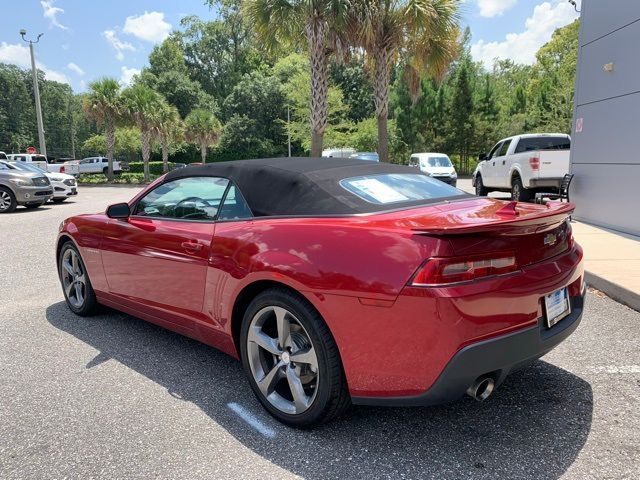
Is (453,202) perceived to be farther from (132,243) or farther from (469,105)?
(469,105)

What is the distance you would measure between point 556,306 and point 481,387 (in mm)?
631

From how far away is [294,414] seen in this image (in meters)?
2.64

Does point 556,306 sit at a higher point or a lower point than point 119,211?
lower

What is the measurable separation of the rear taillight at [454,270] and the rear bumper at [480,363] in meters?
0.30

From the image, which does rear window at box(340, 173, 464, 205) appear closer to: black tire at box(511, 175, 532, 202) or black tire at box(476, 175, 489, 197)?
black tire at box(511, 175, 532, 202)

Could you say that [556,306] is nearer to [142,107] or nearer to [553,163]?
[553,163]

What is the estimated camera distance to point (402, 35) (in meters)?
13.9

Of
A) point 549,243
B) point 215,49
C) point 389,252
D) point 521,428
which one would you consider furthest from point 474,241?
point 215,49

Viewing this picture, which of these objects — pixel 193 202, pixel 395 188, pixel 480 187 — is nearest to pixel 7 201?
pixel 193 202

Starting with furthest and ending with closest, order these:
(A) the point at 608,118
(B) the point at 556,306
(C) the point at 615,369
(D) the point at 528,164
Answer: (D) the point at 528,164 < (A) the point at 608,118 < (C) the point at 615,369 < (B) the point at 556,306

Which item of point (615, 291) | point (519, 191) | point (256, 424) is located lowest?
point (256, 424)

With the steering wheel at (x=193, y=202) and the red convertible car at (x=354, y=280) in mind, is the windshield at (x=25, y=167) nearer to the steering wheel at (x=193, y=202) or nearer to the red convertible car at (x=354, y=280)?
the red convertible car at (x=354, y=280)

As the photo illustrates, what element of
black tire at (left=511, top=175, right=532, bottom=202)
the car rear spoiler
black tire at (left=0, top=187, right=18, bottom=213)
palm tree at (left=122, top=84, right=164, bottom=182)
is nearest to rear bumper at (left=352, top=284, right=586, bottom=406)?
the car rear spoiler

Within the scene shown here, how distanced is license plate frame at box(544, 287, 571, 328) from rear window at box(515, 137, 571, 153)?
10.7m
